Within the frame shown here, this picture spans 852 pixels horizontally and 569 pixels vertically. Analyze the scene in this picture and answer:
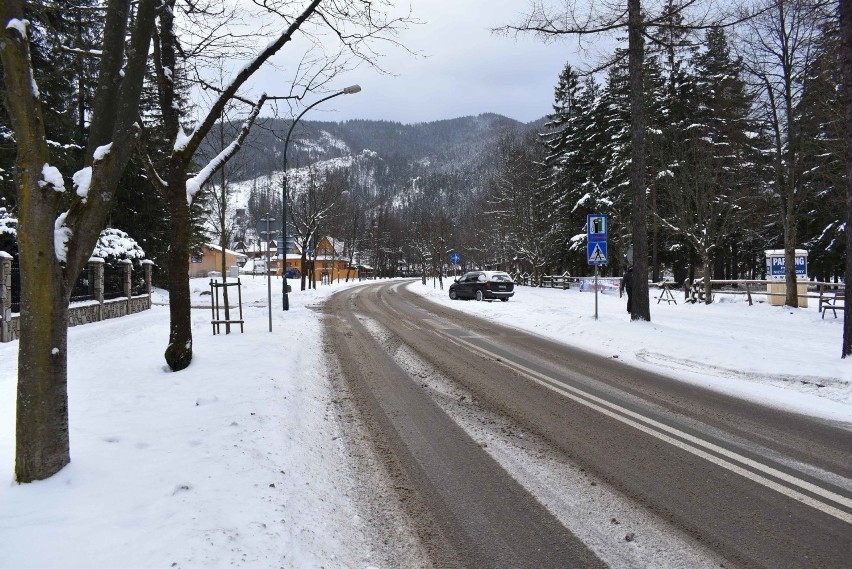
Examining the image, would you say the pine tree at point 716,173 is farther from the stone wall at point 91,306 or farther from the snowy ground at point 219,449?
the stone wall at point 91,306

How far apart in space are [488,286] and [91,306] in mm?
17795

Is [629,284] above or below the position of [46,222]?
below

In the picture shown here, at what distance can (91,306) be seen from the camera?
16656mm

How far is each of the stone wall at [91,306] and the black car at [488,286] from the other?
52.4 ft

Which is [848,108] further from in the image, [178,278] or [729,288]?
[729,288]

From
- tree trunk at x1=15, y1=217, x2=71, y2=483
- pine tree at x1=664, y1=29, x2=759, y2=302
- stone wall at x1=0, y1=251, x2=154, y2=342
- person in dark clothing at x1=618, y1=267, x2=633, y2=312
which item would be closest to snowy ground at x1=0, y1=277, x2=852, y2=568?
tree trunk at x1=15, y1=217, x2=71, y2=483

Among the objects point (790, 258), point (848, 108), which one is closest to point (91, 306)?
point (848, 108)

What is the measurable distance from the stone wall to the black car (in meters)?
16.0

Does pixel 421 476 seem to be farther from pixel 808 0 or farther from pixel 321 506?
pixel 808 0

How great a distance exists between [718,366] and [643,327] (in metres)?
3.96

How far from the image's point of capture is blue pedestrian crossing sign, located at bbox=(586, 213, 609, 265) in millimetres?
15414

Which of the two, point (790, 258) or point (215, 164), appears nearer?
point (215, 164)

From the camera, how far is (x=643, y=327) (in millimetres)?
13156

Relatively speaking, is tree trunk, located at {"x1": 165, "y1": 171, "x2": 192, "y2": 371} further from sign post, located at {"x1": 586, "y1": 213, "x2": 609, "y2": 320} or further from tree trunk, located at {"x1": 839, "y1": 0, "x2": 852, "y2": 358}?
sign post, located at {"x1": 586, "y1": 213, "x2": 609, "y2": 320}
